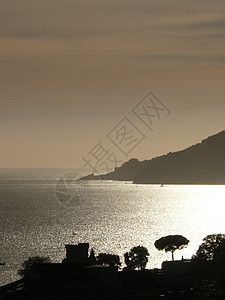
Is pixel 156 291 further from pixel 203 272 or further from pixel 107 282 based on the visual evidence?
pixel 203 272

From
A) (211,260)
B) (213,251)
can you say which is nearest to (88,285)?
(211,260)

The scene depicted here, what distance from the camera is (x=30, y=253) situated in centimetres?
19438

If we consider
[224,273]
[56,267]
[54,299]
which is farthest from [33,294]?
[224,273]

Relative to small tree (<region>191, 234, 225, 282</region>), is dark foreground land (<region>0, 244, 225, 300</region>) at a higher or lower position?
lower

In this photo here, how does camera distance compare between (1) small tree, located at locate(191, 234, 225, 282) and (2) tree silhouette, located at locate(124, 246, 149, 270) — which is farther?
(2) tree silhouette, located at locate(124, 246, 149, 270)

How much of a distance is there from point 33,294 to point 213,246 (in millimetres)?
72476

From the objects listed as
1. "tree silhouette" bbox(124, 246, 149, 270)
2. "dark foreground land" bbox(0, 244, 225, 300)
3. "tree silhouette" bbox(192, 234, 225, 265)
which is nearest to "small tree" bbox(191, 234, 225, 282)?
"tree silhouette" bbox(192, 234, 225, 265)

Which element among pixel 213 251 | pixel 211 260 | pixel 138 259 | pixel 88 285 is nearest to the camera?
pixel 88 285

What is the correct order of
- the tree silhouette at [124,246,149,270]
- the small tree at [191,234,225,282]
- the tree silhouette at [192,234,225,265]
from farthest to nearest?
the tree silhouette at [124,246,149,270], the tree silhouette at [192,234,225,265], the small tree at [191,234,225,282]

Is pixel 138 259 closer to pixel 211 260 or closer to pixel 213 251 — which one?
pixel 213 251

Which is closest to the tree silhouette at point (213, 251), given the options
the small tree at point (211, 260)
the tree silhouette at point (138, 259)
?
the small tree at point (211, 260)

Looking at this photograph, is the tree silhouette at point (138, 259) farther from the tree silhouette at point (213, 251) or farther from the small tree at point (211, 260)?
the small tree at point (211, 260)

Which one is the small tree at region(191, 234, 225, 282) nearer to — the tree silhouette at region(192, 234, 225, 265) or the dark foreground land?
the tree silhouette at region(192, 234, 225, 265)

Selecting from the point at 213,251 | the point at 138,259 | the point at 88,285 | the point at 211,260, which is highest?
the point at 213,251
